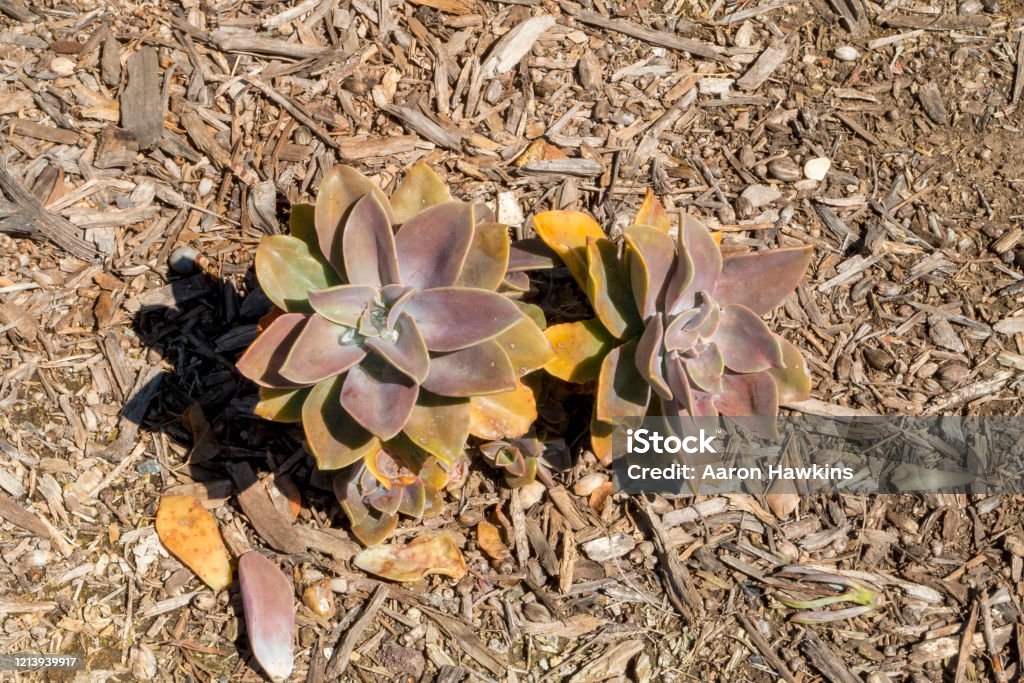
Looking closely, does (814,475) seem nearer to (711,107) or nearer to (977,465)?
(977,465)

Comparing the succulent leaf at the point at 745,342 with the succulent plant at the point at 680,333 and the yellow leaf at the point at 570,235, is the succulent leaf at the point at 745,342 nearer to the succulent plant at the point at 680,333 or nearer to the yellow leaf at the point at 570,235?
the succulent plant at the point at 680,333

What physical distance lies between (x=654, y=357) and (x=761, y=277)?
0.42 metres

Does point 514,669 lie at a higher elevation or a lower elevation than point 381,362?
lower

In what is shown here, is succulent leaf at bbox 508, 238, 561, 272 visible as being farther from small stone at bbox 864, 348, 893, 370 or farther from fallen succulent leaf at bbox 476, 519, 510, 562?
small stone at bbox 864, 348, 893, 370

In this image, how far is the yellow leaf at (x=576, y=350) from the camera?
252 centimetres

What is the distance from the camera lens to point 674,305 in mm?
2396

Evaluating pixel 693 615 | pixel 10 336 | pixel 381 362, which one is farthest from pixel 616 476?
pixel 10 336

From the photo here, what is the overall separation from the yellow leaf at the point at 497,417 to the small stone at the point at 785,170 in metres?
1.51

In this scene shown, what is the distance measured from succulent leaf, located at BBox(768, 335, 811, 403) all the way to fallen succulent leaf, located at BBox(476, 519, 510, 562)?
40.7 inches

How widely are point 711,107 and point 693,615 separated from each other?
6.17ft

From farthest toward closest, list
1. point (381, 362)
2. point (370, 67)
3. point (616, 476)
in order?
point (370, 67) → point (616, 476) → point (381, 362)

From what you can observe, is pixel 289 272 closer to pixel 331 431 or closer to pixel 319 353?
pixel 319 353

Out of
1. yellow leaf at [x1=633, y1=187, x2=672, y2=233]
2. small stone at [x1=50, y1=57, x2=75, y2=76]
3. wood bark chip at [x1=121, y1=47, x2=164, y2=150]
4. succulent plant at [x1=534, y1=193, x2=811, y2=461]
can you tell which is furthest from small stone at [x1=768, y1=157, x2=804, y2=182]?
small stone at [x1=50, y1=57, x2=75, y2=76]

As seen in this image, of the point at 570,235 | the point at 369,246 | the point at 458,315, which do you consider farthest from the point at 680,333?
the point at 369,246
